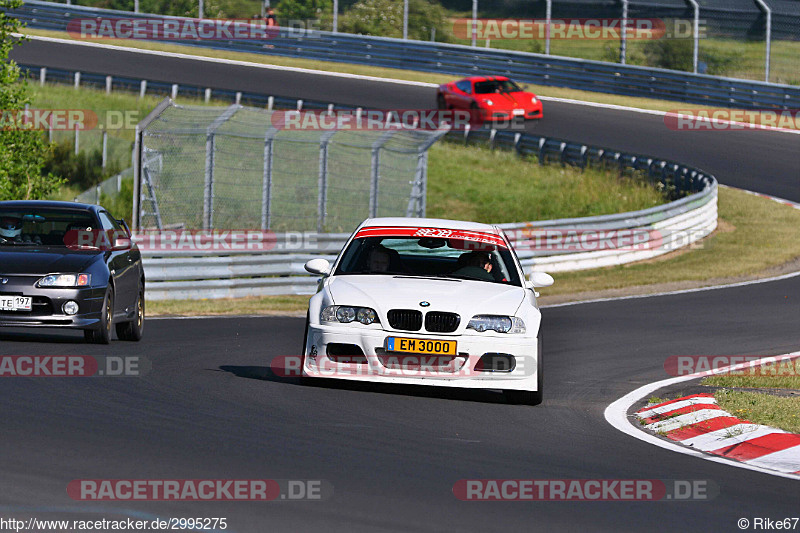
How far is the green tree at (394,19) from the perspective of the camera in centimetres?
4162

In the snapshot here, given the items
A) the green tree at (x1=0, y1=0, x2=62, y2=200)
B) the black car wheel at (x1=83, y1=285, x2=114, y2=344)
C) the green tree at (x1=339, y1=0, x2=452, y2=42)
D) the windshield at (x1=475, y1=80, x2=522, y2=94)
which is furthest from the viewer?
the green tree at (x1=339, y1=0, x2=452, y2=42)

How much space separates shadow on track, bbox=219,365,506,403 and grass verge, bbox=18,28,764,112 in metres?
29.8

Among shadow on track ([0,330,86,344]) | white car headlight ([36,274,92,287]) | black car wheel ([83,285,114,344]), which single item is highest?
white car headlight ([36,274,92,287])

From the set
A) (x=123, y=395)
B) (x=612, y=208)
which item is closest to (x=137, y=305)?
(x=123, y=395)

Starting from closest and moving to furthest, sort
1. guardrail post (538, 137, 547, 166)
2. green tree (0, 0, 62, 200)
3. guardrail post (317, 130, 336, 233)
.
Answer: green tree (0, 0, 62, 200) → guardrail post (317, 130, 336, 233) → guardrail post (538, 137, 547, 166)

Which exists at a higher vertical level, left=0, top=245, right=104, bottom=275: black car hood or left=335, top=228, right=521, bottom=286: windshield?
left=335, top=228, right=521, bottom=286: windshield

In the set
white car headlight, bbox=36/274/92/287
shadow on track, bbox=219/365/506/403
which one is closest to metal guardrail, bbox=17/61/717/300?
white car headlight, bbox=36/274/92/287

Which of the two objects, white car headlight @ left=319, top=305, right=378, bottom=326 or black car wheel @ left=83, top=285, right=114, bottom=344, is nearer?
white car headlight @ left=319, top=305, right=378, bottom=326

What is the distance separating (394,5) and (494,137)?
997 centimetres

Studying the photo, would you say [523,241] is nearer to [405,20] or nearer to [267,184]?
[267,184]

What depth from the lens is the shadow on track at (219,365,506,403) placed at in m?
10.1

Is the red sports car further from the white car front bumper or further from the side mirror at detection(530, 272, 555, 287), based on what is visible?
the white car front bumper

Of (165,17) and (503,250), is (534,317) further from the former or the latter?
(165,17)

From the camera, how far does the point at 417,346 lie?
9.45 meters
